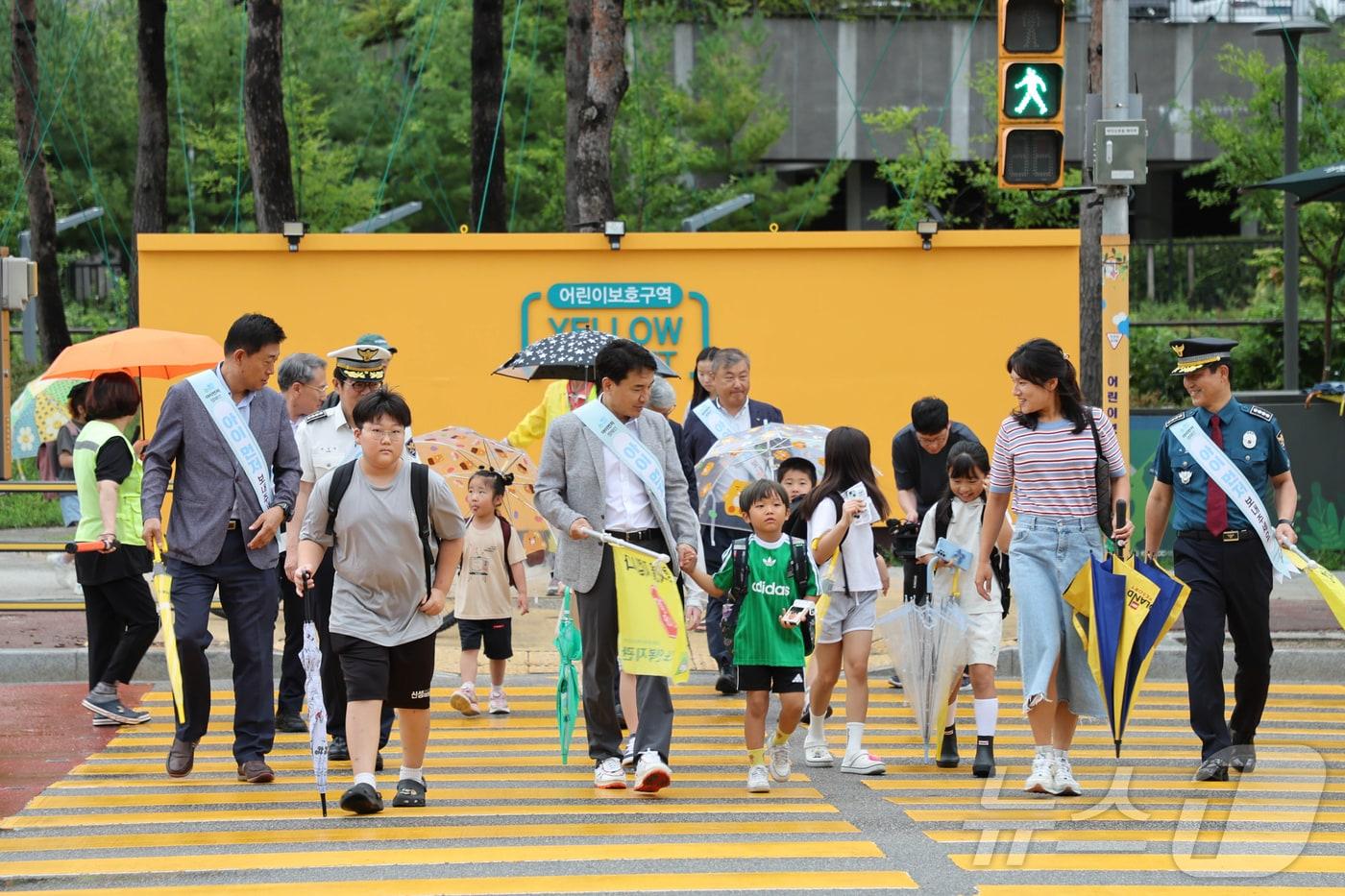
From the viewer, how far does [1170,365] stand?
2545cm

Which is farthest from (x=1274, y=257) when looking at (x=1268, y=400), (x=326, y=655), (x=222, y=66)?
(x=326, y=655)

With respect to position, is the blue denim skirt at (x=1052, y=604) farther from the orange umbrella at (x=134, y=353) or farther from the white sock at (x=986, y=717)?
the orange umbrella at (x=134, y=353)

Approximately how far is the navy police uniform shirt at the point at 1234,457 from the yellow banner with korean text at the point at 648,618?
242cm

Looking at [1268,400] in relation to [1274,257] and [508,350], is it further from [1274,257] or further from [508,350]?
[1274,257]

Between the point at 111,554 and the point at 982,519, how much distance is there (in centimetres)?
447

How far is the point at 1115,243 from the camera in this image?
12.2m

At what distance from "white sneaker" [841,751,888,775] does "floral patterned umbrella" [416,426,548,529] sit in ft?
8.80

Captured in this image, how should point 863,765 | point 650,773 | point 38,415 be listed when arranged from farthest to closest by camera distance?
1. point 38,415
2. point 863,765
3. point 650,773

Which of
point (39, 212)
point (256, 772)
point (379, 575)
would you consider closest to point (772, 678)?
point (379, 575)

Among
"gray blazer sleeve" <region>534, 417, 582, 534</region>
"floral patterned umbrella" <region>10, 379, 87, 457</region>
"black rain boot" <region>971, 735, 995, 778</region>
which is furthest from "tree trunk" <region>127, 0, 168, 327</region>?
"black rain boot" <region>971, 735, 995, 778</region>

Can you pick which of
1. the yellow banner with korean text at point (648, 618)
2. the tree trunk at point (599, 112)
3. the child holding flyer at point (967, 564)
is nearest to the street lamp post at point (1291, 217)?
the tree trunk at point (599, 112)

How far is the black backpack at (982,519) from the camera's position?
8.80 metres

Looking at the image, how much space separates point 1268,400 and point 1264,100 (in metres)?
8.92

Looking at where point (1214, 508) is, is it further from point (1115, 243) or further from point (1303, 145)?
point (1303, 145)
